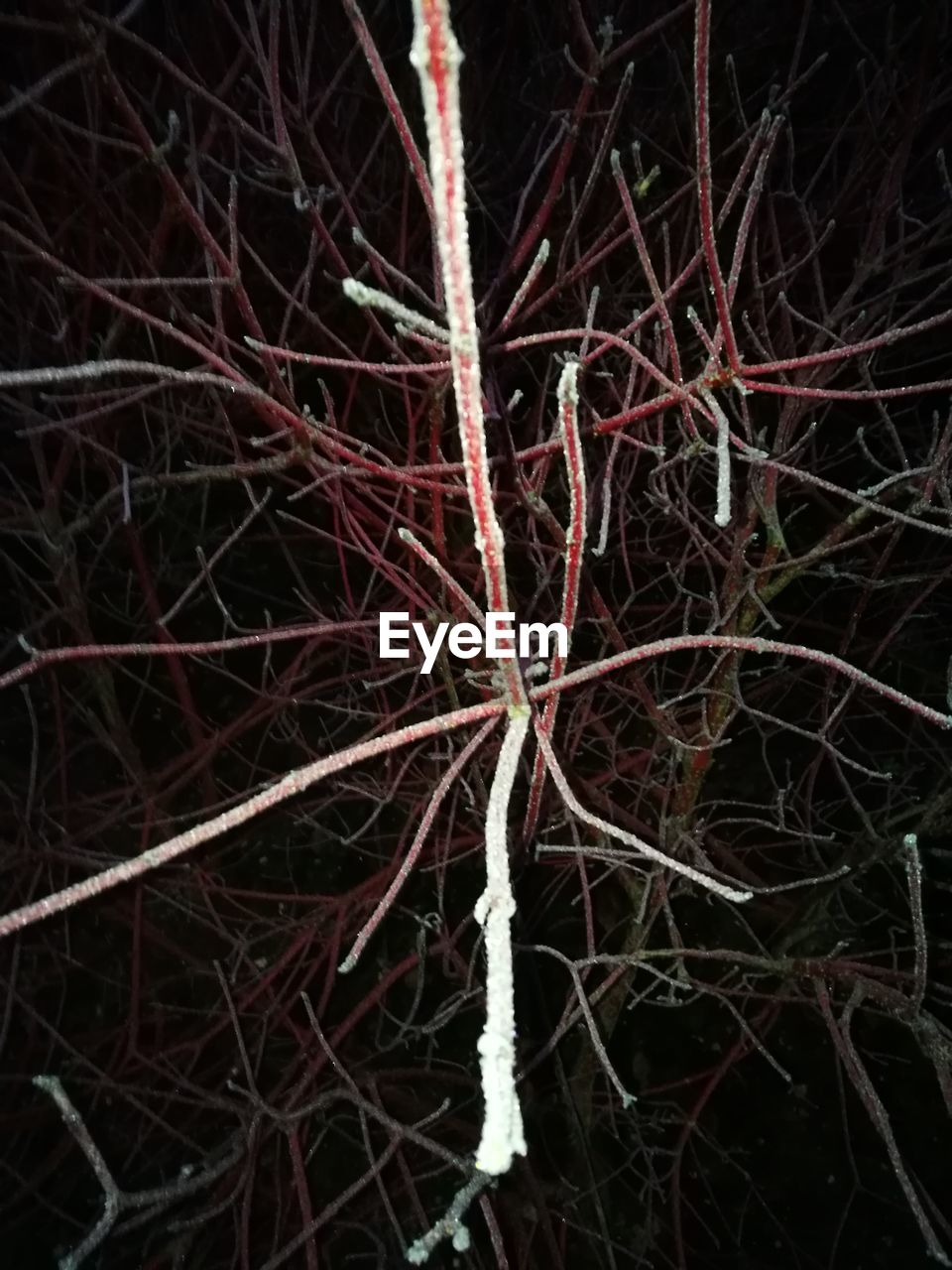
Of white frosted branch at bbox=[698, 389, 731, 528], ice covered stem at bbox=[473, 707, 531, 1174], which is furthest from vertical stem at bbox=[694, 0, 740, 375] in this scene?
ice covered stem at bbox=[473, 707, 531, 1174]

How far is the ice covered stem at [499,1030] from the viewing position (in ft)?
1.35

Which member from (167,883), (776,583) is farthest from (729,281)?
(167,883)

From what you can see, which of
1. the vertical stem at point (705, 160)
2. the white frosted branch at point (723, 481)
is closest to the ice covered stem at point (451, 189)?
the white frosted branch at point (723, 481)

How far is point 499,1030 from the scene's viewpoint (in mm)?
450

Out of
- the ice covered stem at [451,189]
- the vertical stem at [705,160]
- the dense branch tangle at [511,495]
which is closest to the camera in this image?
the ice covered stem at [451,189]

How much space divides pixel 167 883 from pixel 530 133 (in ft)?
8.67

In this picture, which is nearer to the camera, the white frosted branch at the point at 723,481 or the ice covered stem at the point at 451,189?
the ice covered stem at the point at 451,189

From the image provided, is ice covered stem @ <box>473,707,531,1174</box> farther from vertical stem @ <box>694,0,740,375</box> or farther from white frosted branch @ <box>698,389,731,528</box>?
vertical stem @ <box>694,0,740,375</box>

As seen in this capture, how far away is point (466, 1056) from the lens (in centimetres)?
302

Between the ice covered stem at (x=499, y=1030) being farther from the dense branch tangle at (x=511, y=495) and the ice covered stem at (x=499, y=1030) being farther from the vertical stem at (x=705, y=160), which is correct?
the vertical stem at (x=705, y=160)

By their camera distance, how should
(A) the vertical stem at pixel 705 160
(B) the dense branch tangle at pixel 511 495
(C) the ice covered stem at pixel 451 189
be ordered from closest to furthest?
(C) the ice covered stem at pixel 451 189, (A) the vertical stem at pixel 705 160, (B) the dense branch tangle at pixel 511 495

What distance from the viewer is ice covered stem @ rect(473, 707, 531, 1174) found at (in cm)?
41

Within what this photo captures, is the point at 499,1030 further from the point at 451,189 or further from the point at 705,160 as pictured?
the point at 705,160

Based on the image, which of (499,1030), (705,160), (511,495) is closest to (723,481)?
(705,160)
